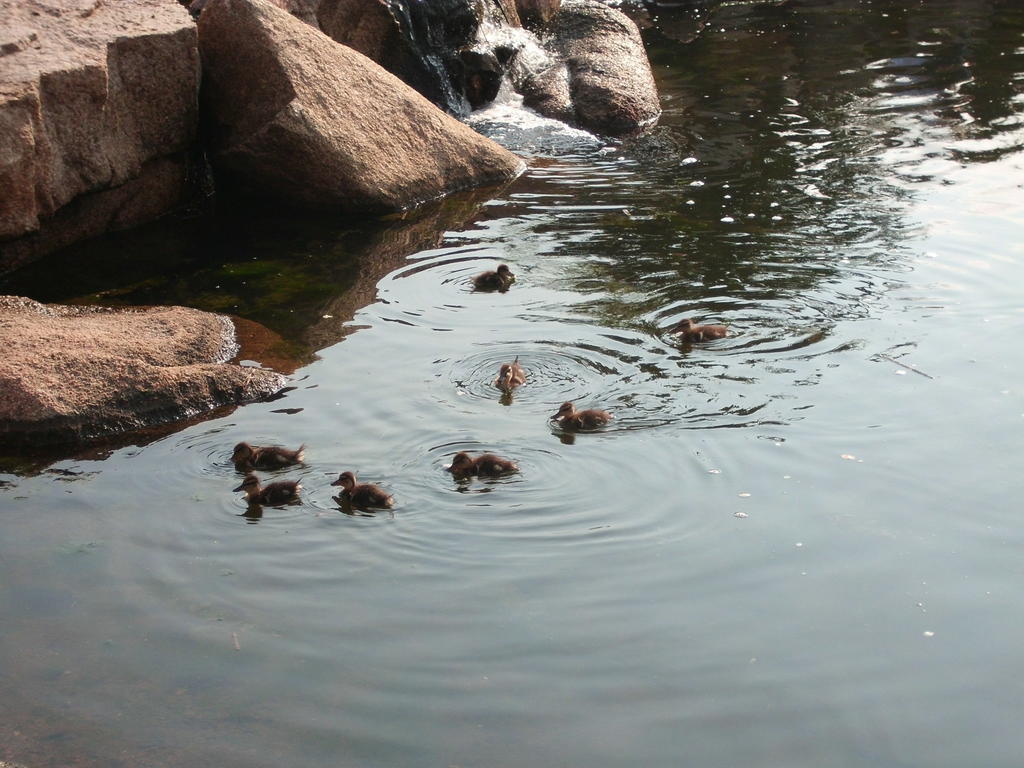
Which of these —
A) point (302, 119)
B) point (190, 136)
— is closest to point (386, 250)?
point (302, 119)

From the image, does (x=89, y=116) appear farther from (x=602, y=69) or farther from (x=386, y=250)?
(x=602, y=69)

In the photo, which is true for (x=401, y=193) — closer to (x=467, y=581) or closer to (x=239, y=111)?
(x=239, y=111)

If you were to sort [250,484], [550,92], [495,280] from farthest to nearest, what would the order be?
1. [550,92]
2. [495,280]
3. [250,484]

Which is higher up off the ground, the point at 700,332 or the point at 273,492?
the point at 273,492

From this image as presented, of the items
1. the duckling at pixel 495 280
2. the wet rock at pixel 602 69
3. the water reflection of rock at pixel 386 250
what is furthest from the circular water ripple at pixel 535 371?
the wet rock at pixel 602 69

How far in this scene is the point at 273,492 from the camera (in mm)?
7176

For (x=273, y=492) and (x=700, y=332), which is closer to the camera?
(x=273, y=492)

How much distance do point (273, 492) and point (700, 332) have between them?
148 inches

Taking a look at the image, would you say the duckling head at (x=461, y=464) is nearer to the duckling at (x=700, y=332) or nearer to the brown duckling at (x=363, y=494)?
the brown duckling at (x=363, y=494)

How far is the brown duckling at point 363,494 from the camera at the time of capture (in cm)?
702

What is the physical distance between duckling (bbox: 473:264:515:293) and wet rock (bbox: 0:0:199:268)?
4116mm

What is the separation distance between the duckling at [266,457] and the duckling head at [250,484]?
9.3 inches

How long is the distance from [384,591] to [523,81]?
13.7 metres

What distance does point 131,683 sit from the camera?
223 inches
